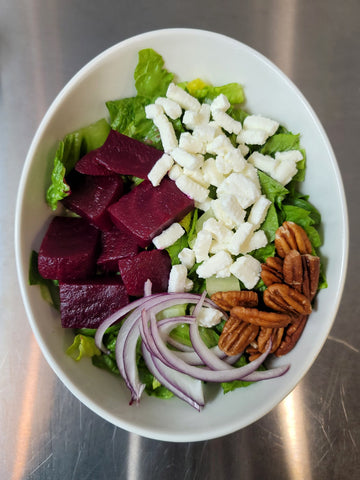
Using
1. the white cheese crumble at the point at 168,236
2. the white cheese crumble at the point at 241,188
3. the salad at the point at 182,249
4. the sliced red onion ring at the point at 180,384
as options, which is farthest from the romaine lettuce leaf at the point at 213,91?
the sliced red onion ring at the point at 180,384

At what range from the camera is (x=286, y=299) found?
1.29 metres

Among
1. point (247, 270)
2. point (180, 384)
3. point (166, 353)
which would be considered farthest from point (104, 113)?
point (180, 384)

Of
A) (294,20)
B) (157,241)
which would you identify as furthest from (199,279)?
(294,20)

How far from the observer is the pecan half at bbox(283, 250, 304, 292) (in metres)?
1.28

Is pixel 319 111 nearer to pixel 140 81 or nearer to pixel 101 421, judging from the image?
pixel 140 81

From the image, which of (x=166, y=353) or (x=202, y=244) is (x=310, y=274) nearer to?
(x=202, y=244)

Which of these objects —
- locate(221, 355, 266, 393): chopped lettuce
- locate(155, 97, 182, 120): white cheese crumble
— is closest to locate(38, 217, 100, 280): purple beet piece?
locate(155, 97, 182, 120): white cheese crumble

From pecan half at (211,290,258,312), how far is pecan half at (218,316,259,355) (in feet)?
0.14

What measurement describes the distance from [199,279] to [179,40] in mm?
749

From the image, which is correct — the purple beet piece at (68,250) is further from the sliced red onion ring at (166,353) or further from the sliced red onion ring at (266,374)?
the sliced red onion ring at (266,374)

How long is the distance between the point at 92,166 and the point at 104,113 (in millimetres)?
206

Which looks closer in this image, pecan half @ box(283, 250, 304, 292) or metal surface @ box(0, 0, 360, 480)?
pecan half @ box(283, 250, 304, 292)

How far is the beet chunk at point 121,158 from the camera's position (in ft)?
4.45

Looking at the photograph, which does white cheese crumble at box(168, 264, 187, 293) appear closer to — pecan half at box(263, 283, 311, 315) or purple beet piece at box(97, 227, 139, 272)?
purple beet piece at box(97, 227, 139, 272)
